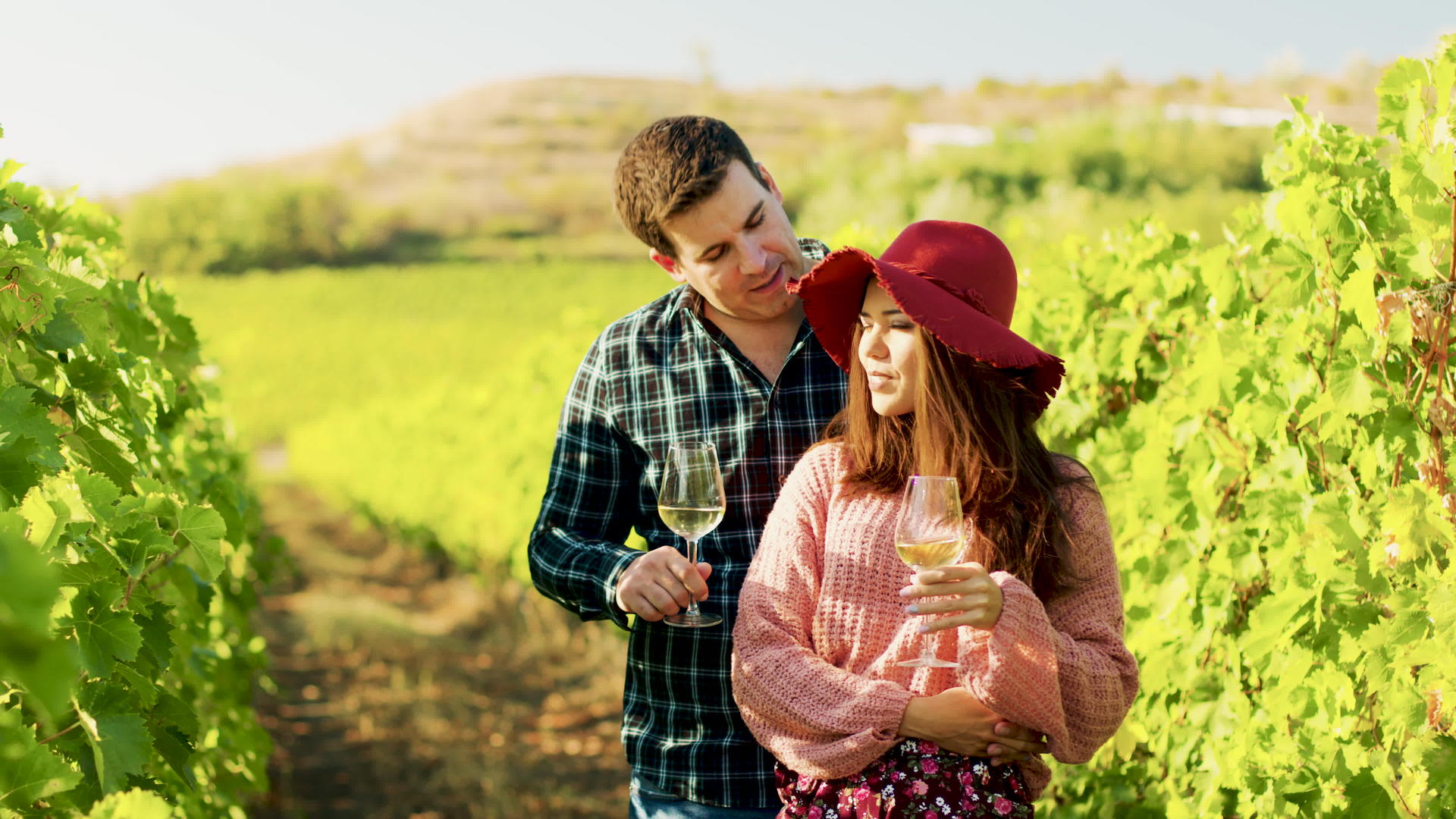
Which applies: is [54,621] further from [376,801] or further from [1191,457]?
[376,801]

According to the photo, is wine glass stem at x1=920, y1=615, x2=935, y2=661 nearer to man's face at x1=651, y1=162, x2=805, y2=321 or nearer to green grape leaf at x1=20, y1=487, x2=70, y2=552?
man's face at x1=651, y1=162, x2=805, y2=321

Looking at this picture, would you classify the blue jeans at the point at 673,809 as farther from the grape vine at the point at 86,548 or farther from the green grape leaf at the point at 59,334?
the green grape leaf at the point at 59,334

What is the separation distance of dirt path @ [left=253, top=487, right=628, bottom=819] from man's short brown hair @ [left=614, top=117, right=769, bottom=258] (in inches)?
161

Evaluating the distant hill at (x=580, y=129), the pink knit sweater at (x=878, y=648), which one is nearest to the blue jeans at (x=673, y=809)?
the pink knit sweater at (x=878, y=648)

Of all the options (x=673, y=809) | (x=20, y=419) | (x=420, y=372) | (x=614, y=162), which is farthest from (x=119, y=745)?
(x=614, y=162)

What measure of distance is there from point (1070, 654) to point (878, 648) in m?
0.33

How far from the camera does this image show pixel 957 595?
2002 mm

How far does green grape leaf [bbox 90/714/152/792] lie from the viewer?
188 cm

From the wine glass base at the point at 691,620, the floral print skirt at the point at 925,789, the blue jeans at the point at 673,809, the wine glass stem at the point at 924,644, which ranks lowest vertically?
the blue jeans at the point at 673,809

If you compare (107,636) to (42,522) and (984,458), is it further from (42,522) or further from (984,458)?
(984,458)

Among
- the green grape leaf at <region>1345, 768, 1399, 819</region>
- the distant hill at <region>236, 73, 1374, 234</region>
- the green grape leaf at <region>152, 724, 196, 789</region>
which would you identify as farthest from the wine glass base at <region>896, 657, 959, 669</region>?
the distant hill at <region>236, 73, 1374, 234</region>

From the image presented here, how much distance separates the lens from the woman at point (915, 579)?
83.2 inches

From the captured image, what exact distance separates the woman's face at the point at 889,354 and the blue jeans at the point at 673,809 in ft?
2.93

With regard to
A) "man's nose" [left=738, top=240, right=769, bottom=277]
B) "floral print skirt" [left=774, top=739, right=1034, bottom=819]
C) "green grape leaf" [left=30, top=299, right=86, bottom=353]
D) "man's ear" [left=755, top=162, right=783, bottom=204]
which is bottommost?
"floral print skirt" [left=774, top=739, right=1034, bottom=819]
